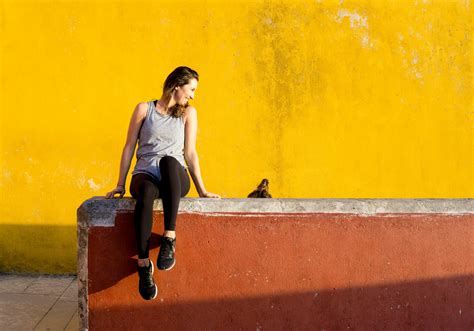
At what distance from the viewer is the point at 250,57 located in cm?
602

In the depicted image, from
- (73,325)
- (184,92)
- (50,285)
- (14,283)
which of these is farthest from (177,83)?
(14,283)

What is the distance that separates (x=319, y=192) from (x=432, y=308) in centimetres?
225

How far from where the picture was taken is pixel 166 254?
11.5 feet

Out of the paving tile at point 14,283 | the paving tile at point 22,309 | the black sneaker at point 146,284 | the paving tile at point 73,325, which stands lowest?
the paving tile at point 14,283

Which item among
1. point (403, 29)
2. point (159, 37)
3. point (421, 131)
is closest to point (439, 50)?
point (403, 29)

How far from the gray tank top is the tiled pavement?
1.56 meters

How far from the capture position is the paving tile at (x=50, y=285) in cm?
555

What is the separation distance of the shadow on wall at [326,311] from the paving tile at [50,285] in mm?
2018

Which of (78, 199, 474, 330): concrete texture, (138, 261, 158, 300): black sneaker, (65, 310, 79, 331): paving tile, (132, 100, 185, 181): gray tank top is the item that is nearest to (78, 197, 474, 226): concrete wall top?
(78, 199, 474, 330): concrete texture

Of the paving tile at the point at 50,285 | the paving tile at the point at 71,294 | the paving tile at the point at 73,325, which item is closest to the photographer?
the paving tile at the point at 73,325

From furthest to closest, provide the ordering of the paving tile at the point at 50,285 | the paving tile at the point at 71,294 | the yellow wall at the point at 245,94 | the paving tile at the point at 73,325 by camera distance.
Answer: the yellow wall at the point at 245,94 < the paving tile at the point at 50,285 < the paving tile at the point at 71,294 < the paving tile at the point at 73,325

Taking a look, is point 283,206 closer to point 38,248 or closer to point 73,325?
point 73,325

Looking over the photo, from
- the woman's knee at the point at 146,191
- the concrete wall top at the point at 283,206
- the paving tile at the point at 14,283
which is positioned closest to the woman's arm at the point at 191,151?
the concrete wall top at the point at 283,206

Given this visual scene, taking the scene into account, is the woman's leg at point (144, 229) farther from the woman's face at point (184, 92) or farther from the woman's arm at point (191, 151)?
the woman's face at point (184, 92)
